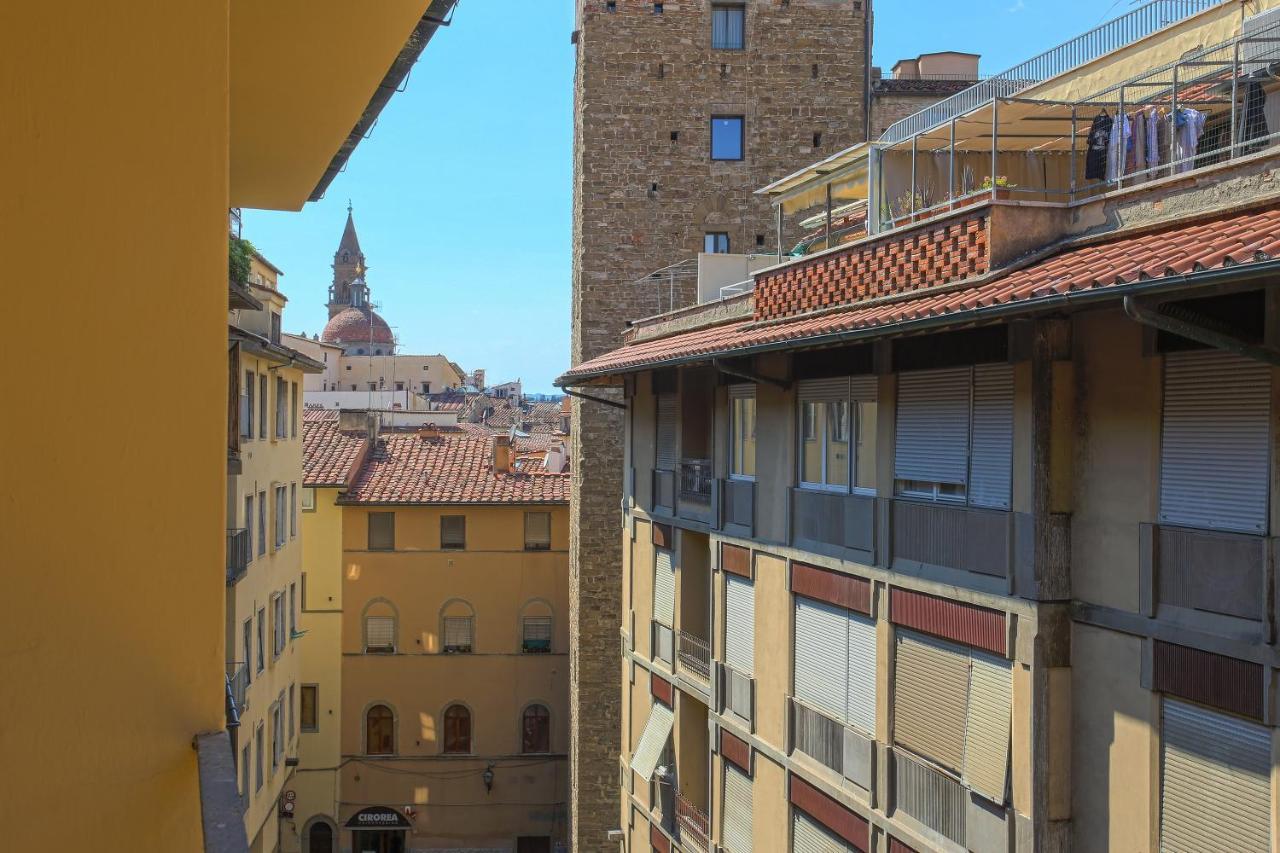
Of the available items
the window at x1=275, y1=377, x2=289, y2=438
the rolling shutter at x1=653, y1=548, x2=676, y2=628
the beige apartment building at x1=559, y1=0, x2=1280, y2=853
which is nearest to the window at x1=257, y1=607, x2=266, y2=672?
the window at x1=275, y1=377, x2=289, y2=438

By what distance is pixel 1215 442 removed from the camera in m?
7.43

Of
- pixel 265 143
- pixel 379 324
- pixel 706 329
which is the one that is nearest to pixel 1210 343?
pixel 265 143

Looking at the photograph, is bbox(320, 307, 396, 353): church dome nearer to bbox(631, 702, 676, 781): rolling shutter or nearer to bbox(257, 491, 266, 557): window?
bbox(257, 491, 266, 557): window

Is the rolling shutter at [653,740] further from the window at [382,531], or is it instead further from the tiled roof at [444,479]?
the window at [382,531]

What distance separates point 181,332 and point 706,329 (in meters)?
14.4

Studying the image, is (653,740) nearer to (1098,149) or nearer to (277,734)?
(1098,149)

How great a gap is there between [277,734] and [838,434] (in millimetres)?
18225

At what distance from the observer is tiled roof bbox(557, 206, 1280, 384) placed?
21.2ft

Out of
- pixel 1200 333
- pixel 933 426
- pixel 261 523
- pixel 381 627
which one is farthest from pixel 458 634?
pixel 1200 333

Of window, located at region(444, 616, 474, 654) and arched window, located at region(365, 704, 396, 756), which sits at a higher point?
window, located at region(444, 616, 474, 654)

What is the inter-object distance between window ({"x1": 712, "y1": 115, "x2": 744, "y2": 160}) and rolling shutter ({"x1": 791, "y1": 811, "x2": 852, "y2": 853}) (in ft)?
54.1

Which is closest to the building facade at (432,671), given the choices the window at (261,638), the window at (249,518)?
the window at (261,638)

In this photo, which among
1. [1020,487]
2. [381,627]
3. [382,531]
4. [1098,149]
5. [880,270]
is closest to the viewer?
[1020,487]

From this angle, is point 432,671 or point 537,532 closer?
point 432,671
